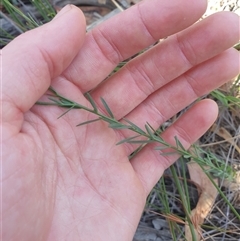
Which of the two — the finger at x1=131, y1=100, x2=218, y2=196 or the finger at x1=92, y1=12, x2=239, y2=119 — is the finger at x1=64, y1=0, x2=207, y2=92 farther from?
the finger at x1=131, y1=100, x2=218, y2=196

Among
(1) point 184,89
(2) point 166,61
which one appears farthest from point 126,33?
(1) point 184,89

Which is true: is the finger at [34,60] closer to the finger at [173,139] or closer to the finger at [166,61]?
the finger at [166,61]

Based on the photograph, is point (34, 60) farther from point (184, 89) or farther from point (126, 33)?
point (184, 89)

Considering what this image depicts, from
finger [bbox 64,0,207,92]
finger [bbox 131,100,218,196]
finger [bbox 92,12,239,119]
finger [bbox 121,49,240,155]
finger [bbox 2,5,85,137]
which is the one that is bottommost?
finger [bbox 131,100,218,196]

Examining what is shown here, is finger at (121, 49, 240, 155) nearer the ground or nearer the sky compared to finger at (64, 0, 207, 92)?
nearer the ground

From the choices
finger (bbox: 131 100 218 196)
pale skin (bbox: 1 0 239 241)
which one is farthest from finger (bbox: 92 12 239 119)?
finger (bbox: 131 100 218 196)

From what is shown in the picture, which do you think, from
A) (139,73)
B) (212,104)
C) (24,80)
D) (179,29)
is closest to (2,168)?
(24,80)

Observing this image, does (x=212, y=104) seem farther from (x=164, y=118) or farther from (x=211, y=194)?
(x=211, y=194)
